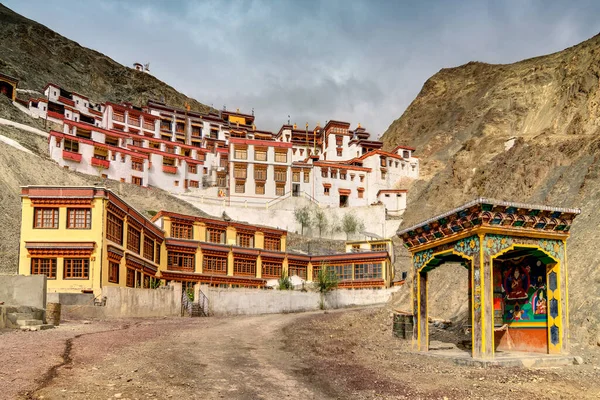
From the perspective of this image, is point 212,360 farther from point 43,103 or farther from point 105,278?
point 43,103

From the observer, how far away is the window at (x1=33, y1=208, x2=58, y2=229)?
37688 millimetres

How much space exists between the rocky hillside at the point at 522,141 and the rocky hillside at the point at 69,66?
68369mm

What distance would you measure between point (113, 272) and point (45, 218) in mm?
5738

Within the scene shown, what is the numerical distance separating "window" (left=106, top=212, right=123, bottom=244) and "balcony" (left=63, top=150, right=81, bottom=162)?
39537 mm

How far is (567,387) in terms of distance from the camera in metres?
12.6

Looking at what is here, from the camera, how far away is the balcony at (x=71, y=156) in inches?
2985

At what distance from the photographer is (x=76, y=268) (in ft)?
121

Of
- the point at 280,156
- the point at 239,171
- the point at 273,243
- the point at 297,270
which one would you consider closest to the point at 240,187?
the point at 239,171

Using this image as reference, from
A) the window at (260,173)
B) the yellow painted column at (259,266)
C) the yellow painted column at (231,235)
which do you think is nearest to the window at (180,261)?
the yellow painted column at (231,235)

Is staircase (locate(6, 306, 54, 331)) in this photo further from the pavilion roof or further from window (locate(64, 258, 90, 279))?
the pavilion roof

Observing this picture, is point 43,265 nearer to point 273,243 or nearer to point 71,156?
point 273,243

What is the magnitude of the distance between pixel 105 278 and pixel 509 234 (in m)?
29.1

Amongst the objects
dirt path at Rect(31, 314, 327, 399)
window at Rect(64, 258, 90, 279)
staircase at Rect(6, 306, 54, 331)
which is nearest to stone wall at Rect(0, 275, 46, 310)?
staircase at Rect(6, 306, 54, 331)

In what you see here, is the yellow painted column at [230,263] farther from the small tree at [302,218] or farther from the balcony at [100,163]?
the balcony at [100,163]
